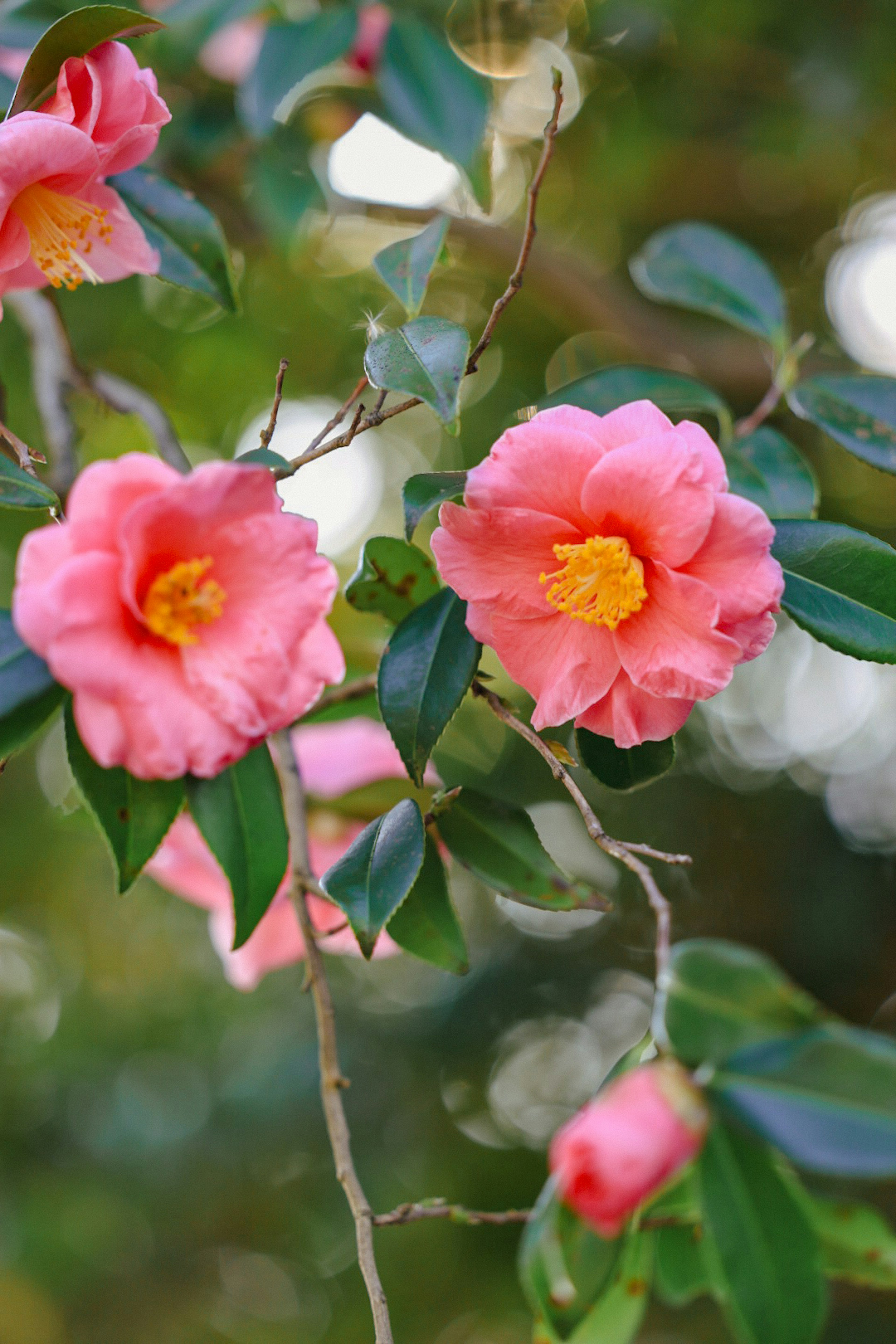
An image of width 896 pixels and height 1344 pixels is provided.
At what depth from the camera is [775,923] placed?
2.34m

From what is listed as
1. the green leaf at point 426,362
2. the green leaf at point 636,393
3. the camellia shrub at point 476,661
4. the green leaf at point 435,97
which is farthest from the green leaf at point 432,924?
the green leaf at point 435,97

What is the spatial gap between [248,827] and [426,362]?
285 mm

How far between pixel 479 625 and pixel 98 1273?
2.41 m

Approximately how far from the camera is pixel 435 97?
3.65ft

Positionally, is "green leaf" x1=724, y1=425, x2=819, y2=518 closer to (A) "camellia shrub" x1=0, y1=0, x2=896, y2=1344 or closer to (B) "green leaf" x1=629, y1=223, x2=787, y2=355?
(A) "camellia shrub" x1=0, y1=0, x2=896, y2=1344

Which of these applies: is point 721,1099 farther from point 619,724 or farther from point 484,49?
point 484,49

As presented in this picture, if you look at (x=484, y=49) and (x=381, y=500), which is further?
(x=381, y=500)

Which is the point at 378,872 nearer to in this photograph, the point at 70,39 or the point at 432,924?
the point at 432,924

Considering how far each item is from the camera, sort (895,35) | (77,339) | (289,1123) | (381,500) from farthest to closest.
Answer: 1. (381,500)
2. (289,1123)
3. (77,339)
4. (895,35)

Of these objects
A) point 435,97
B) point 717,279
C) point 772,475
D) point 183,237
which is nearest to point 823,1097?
point 772,475

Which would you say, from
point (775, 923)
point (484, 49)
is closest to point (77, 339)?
point (484, 49)

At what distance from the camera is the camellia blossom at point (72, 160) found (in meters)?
0.56

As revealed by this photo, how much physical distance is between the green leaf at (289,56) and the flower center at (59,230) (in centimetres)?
49

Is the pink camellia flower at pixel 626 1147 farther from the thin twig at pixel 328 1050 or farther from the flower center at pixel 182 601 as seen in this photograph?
the flower center at pixel 182 601
